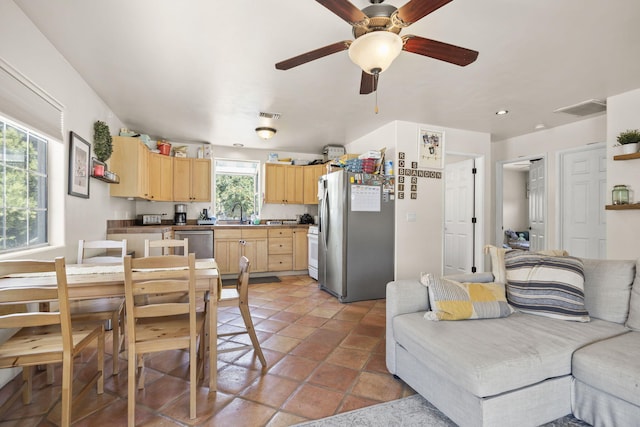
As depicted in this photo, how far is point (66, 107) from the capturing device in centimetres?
256

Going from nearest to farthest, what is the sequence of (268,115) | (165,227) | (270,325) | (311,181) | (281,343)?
1. (281,343)
2. (270,325)
3. (268,115)
4. (165,227)
5. (311,181)

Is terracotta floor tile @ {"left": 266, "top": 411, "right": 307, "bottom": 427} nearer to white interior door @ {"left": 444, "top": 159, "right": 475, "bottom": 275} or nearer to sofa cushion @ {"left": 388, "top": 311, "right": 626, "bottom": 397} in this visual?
sofa cushion @ {"left": 388, "top": 311, "right": 626, "bottom": 397}

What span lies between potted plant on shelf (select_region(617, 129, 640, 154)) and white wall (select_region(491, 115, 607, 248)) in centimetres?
77

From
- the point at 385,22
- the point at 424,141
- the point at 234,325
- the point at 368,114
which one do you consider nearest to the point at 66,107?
the point at 234,325

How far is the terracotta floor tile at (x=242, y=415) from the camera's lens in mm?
1590

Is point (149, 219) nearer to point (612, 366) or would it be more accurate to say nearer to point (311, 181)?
point (311, 181)

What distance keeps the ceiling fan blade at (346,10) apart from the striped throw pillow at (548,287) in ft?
6.24

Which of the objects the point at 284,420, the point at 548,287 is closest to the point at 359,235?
the point at 548,287

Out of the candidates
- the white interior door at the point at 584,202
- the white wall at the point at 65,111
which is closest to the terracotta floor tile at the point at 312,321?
the white wall at the point at 65,111

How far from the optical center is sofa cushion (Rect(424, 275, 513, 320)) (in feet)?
6.11

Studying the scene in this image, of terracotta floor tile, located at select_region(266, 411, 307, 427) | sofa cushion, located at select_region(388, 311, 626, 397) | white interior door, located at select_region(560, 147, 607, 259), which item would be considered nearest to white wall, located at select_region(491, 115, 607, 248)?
white interior door, located at select_region(560, 147, 607, 259)

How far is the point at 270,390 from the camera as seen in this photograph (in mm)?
1891

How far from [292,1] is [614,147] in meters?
3.72

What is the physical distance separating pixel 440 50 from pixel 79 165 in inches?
127
